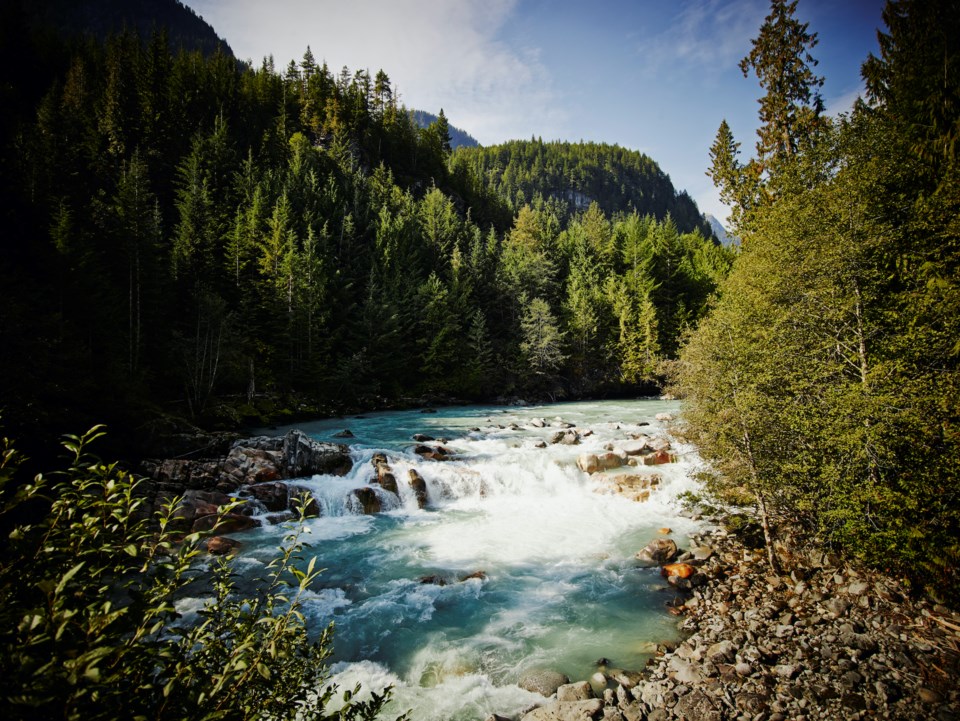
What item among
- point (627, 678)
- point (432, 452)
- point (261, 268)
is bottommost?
point (627, 678)

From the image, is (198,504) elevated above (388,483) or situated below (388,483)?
above

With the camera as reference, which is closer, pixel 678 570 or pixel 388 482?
pixel 678 570

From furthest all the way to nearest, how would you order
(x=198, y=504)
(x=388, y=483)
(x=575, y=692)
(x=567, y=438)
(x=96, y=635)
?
1. (x=567, y=438)
2. (x=388, y=483)
3. (x=198, y=504)
4. (x=575, y=692)
5. (x=96, y=635)

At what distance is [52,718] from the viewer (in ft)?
5.56

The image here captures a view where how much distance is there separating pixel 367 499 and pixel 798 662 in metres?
12.6

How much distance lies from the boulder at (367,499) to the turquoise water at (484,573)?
403 millimetres

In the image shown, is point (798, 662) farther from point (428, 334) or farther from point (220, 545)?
point (428, 334)

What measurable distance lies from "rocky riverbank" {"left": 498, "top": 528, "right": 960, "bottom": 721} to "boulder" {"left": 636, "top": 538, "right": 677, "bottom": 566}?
1890 mm

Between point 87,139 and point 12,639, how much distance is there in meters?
59.1

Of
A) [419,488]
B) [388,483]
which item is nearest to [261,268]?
[388,483]

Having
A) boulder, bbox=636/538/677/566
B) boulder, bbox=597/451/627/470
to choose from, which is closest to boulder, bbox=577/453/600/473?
boulder, bbox=597/451/627/470

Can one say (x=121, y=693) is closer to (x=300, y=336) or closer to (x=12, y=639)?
(x=12, y=639)

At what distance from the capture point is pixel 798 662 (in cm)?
659

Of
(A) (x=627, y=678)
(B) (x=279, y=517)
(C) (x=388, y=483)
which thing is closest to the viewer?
(A) (x=627, y=678)
